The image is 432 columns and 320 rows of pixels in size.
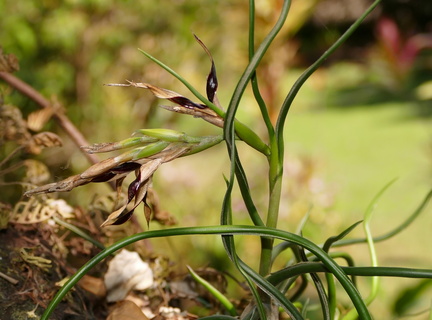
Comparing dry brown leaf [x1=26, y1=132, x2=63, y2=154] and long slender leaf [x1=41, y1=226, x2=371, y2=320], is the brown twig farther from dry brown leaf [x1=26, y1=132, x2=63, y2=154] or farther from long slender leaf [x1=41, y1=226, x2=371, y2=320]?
long slender leaf [x1=41, y1=226, x2=371, y2=320]

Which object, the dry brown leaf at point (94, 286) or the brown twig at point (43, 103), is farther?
the brown twig at point (43, 103)

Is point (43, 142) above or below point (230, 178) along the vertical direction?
below

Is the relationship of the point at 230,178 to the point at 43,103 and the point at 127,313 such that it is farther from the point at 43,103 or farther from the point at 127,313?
the point at 43,103

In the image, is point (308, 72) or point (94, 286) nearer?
point (308, 72)

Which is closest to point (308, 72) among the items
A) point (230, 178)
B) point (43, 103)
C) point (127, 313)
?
point (230, 178)

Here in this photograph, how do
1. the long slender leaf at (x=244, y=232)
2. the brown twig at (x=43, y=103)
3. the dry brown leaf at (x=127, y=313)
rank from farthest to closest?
the brown twig at (x=43, y=103) → the dry brown leaf at (x=127, y=313) → the long slender leaf at (x=244, y=232)

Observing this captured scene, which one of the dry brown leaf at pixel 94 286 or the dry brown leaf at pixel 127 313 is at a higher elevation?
the dry brown leaf at pixel 127 313

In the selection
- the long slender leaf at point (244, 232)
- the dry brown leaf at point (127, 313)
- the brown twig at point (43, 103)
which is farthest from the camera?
the brown twig at point (43, 103)

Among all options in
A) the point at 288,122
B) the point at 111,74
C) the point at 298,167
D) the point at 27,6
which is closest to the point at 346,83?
the point at 288,122

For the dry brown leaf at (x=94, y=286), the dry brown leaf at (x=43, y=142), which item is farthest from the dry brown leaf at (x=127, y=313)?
the dry brown leaf at (x=43, y=142)

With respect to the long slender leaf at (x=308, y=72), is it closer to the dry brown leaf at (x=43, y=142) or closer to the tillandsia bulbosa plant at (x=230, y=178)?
the tillandsia bulbosa plant at (x=230, y=178)

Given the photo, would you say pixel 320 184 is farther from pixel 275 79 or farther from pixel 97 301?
pixel 97 301
